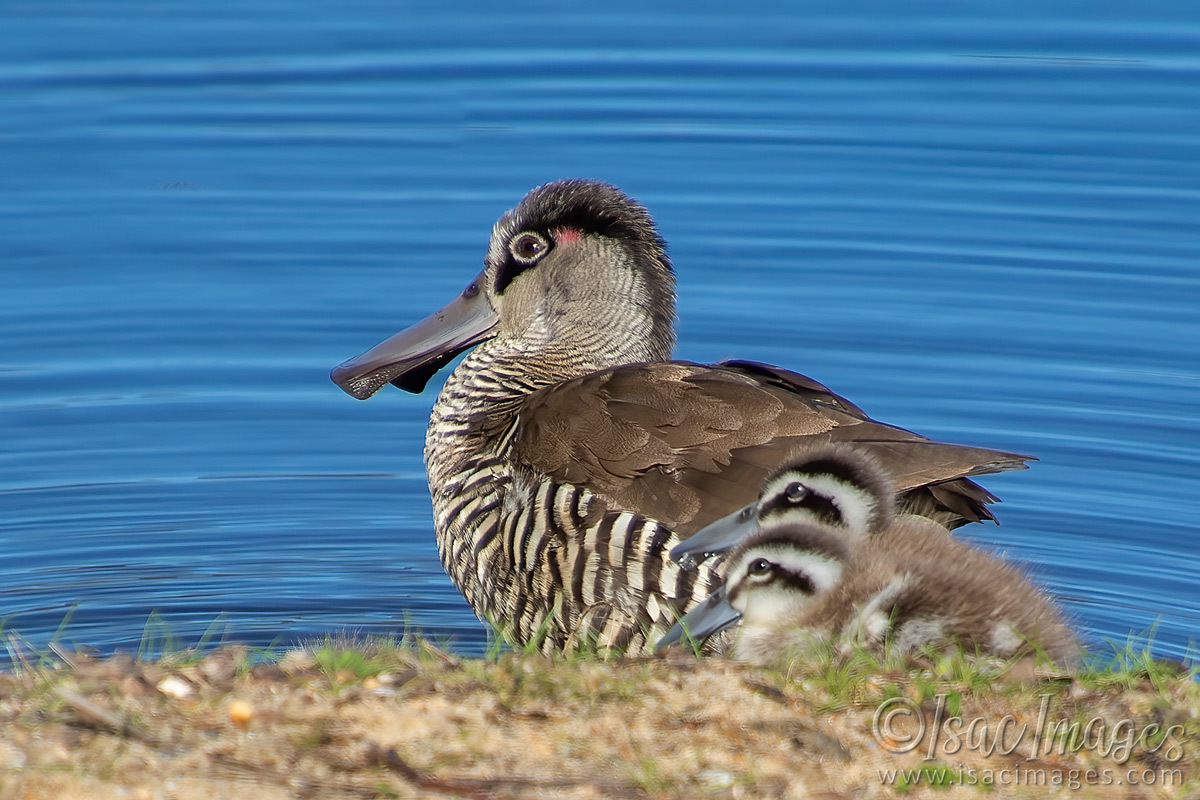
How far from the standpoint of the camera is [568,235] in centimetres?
740

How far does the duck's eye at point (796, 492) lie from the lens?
5453 millimetres

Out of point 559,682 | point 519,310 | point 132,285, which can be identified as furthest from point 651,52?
point 559,682

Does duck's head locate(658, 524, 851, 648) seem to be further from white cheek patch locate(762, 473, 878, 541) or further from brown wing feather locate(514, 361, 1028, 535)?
brown wing feather locate(514, 361, 1028, 535)

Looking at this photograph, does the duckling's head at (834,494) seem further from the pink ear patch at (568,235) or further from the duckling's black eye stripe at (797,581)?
the pink ear patch at (568,235)

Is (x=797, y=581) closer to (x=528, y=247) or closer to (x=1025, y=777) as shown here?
(x=1025, y=777)

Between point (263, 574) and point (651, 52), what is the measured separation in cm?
811

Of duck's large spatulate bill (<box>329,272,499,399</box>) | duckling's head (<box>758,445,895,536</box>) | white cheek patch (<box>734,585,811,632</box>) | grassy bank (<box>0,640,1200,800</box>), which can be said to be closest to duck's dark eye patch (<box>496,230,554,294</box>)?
duck's large spatulate bill (<box>329,272,499,399</box>)

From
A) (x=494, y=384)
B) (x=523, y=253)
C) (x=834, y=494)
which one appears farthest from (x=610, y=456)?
(x=523, y=253)

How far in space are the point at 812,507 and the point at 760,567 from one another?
1.10 feet

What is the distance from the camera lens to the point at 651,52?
48.9 ft

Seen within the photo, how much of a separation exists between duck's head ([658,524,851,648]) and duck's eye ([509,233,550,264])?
250 cm

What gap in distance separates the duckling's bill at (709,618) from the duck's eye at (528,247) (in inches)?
96.0

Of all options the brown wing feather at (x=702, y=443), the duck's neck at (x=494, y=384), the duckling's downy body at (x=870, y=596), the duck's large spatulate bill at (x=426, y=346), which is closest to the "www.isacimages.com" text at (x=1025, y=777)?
the duckling's downy body at (x=870, y=596)

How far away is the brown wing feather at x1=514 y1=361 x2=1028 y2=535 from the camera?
5.80 metres
